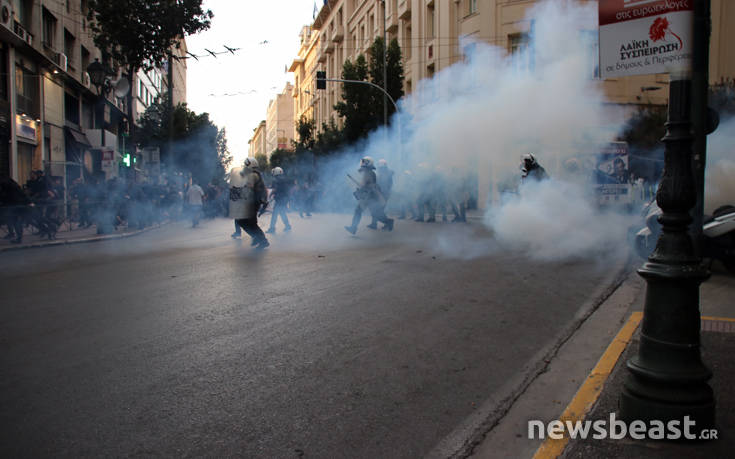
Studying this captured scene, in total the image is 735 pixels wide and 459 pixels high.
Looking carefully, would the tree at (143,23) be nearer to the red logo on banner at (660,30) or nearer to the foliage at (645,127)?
the foliage at (645,127)

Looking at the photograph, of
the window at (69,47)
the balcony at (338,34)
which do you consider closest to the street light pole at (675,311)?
the window at (69,47)

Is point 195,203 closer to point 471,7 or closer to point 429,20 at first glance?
point 471,7

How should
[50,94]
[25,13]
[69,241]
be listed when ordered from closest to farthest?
1. [69,241]
2. [25,13]
3. [50,94]

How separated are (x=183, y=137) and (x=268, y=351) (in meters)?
38.8

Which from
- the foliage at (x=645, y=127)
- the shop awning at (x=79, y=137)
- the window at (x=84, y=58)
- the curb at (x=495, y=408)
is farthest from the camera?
the window at (x=84, y=58)

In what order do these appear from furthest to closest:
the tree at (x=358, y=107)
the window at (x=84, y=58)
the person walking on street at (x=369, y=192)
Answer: the tree at (x=358, y=107) < the window at (x=84, y=58) < the person walking on street at (x=369, y=192)

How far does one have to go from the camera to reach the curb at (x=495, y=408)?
2.83 m

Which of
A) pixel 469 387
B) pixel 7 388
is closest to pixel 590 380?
pixel 469 387

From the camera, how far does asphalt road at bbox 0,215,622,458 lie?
2.95 meters

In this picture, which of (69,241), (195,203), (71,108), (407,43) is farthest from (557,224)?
(71,108)

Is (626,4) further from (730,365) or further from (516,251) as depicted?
(516,251)

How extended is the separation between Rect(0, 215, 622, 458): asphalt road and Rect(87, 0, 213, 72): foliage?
1352 centimetres

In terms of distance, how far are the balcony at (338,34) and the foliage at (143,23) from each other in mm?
33487

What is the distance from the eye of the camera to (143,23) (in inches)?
770
